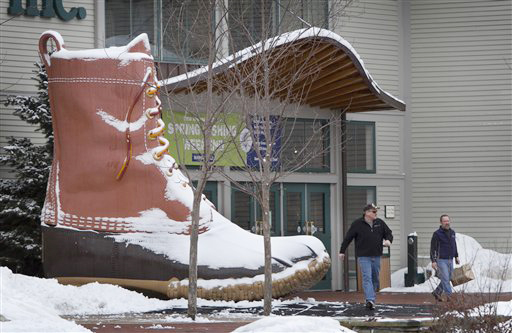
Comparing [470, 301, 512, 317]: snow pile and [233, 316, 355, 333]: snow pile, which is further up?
[233, 316, 355, 333]: snow pile

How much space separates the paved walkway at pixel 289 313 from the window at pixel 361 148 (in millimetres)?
6076

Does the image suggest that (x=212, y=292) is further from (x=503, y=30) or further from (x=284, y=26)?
(x=503, y=30)

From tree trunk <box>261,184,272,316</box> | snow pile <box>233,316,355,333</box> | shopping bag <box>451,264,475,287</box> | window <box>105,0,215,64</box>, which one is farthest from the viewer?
window <box>105,0,215,64</box>

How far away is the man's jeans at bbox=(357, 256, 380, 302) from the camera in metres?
16.6

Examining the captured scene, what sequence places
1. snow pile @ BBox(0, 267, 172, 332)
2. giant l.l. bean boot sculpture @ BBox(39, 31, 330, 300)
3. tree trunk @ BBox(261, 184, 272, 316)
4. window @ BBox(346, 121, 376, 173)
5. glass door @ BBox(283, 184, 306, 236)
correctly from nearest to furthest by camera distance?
snow pile @ BBox(0, 267, 172, 332) < tree trunk @ BBox(261, 184, 272, 316) < giant l.l. bean boot sculpture @ BBox(39, 31, 330, 300) < glass door @ BBox(283, 184, 306, 236) < window @ BBox(346, 121, 376, 173)

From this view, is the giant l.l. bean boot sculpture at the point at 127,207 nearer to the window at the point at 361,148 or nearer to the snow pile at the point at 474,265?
the snow pile at the point at 474,265

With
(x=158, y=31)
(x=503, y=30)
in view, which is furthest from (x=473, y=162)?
(x=158, y=31)

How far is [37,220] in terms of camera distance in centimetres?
1919

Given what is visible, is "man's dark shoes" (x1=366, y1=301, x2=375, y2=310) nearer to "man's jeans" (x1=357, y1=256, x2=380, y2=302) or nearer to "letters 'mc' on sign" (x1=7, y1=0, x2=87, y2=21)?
"man's jeans" (x1=357, y1=256, x2=380, y2=302)

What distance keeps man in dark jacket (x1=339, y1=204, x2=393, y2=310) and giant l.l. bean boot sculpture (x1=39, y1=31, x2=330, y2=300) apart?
62cm

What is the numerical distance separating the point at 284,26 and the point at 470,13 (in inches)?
270

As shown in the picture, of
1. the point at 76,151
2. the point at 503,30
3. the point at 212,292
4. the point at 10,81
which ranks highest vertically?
the point at 503,30

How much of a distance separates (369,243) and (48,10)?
27.2ft

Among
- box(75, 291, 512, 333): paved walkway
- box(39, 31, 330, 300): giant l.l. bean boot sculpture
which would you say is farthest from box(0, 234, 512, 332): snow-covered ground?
box(39, 31, 330, 300): giant l.l. bean boot sculpture
